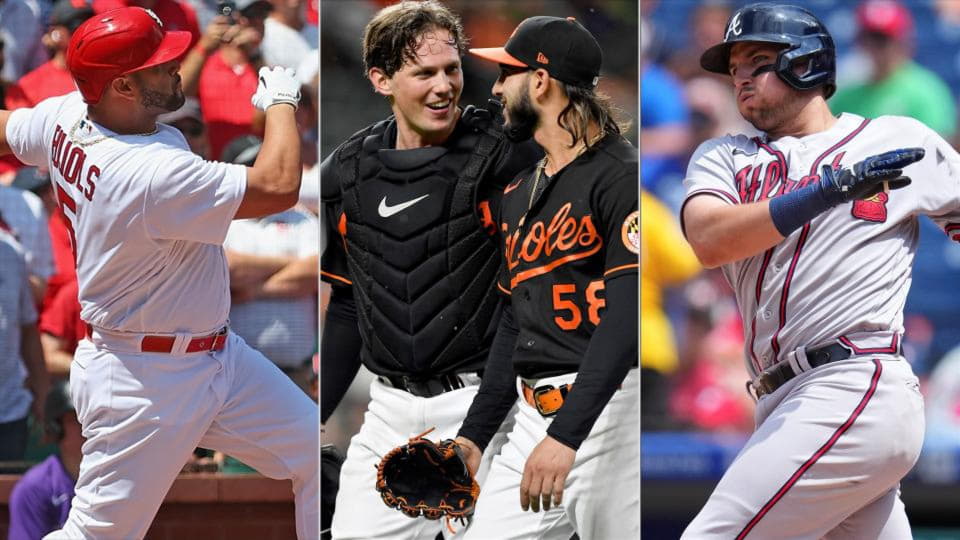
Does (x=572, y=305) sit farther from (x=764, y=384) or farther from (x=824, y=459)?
(x=824, y=459)

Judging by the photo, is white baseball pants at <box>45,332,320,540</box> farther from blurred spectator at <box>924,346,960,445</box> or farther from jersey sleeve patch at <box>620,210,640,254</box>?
blurred spectator at <box>924,346,960,445</box>

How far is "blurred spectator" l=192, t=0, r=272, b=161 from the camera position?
14.1 ft

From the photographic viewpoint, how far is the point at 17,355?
456cm

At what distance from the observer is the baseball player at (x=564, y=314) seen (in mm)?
3434

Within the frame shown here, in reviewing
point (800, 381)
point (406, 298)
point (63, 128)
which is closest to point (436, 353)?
point (406, 298)

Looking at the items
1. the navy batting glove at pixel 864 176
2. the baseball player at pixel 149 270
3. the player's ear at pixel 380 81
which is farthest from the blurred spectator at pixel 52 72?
the navy batting glove at pixel 864 176

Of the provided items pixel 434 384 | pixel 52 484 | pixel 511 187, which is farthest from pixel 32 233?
pixel 511 187

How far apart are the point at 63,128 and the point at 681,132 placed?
1856 mm

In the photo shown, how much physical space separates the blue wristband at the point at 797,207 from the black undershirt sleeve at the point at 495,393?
79 centimetres

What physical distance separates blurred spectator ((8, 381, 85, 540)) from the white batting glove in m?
1.42

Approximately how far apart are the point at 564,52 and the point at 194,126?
143 centimetres

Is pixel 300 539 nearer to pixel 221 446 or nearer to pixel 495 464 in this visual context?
pixel 221 446

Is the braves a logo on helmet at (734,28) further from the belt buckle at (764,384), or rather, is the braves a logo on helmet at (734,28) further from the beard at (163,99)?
the beard at (163,99)

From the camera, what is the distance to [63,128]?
12.2ft
